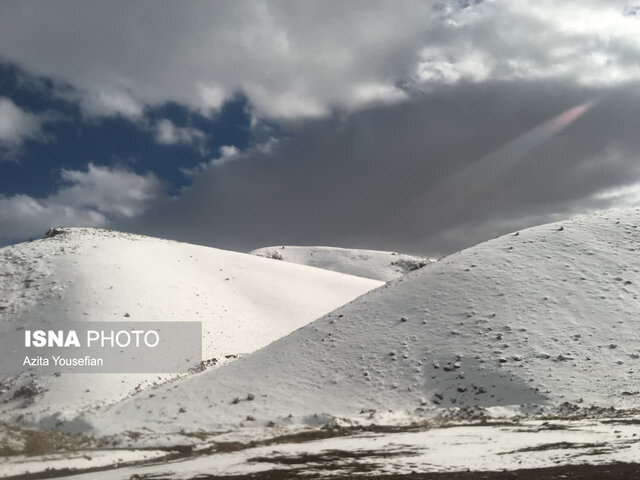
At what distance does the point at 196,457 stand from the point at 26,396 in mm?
17271

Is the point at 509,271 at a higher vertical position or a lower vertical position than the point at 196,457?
higher

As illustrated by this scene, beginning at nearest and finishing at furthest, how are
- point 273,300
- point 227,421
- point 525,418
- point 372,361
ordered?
point 525,418 → point 227,421 → point 372,361 → point 273,300

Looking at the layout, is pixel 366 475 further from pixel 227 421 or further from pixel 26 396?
pixel 26 396

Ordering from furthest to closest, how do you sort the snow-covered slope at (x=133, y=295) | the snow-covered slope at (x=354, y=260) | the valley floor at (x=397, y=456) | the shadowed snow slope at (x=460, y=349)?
the snow-covered slope at (x=354, y=260) → the snow-covered slope at (x=133, y=295) → the shadowed snow slope at (x=460, y=349) → the valley floor at (x=397, y=456)

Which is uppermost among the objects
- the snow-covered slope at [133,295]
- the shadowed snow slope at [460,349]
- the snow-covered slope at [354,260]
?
the snow-covered slope at [354,260]

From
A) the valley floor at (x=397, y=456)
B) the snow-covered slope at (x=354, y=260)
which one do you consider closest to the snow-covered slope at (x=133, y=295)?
the valley floor at (x=397, y=456)

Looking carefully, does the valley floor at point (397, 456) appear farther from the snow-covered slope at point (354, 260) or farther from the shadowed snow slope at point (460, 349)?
the snow-covered slope at point (354, 260)

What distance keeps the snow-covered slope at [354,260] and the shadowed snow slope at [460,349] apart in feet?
175

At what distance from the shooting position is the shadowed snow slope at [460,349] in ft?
82.1

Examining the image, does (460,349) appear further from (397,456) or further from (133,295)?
(133,295)

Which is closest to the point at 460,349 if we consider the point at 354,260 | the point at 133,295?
the point at 133,295

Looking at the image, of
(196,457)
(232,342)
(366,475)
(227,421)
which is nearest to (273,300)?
(232,342)

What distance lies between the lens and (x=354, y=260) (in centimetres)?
9731

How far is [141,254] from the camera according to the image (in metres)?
49.2
